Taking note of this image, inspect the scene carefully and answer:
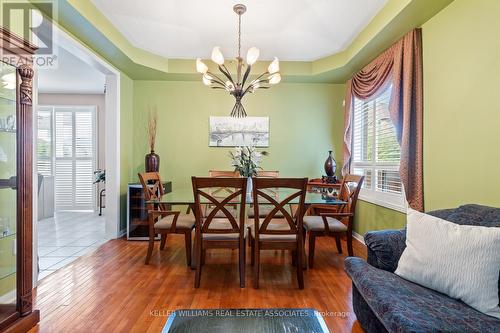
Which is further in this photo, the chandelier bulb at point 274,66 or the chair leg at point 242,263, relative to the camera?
the chandelier bulb at point 274,66

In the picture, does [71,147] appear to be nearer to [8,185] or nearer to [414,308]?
[8,185]

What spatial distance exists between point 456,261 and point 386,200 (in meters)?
1.96

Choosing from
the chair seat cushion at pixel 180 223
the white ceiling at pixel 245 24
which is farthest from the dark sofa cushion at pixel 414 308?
the white ceiling at pixel 245 24

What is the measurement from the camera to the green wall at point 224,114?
445 centimetres

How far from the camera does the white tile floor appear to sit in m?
3.05

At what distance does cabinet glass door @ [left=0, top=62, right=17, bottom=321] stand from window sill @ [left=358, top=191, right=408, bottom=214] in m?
3.52

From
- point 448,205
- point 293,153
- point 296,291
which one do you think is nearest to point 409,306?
point 296,291

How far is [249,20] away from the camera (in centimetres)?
296

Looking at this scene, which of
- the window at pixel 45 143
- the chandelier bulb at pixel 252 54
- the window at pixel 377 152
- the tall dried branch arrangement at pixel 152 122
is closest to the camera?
the chandelier bulb at pixel 252 54

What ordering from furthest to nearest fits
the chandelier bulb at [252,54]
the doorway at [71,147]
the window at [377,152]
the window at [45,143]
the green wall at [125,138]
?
the window at [45,143] → the doorway at [71,147] → the green wall at [125,138] → the window at [377,152] → the chandelier bulb at [252,54]

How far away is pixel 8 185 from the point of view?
1855 mm

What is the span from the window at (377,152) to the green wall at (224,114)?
0.54m

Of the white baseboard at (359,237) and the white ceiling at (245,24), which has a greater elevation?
the white ceiling at (245,24)

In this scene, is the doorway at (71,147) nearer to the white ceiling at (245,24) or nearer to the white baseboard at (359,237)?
the white ceiling at (245,24)
